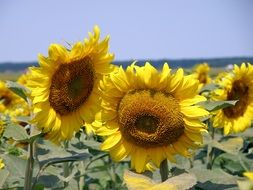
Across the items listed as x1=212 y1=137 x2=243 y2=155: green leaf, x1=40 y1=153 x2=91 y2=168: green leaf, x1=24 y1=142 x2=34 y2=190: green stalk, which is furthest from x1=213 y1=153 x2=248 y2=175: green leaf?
x1=24 y1=142 x2=34 y2=190: green stalk

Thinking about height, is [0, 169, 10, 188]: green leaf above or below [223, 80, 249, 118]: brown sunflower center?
below

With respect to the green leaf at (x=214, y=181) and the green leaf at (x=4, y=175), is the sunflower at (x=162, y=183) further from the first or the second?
the green leaf at (x=4, y=175)

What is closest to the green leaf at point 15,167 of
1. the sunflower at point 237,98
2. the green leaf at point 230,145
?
the green leaf at point 230,145

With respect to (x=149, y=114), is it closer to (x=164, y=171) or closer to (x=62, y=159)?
(x=164, y=171)

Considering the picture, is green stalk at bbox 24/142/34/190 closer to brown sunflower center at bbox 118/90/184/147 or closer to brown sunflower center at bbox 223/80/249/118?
brown sunflower center at bbox 118/90/184/147

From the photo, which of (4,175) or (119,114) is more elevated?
(119,114)

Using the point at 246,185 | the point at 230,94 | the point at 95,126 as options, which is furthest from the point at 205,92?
the point at 246,185

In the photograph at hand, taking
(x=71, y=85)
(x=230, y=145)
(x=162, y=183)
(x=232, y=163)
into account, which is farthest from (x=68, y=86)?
(x=232, y=163)
